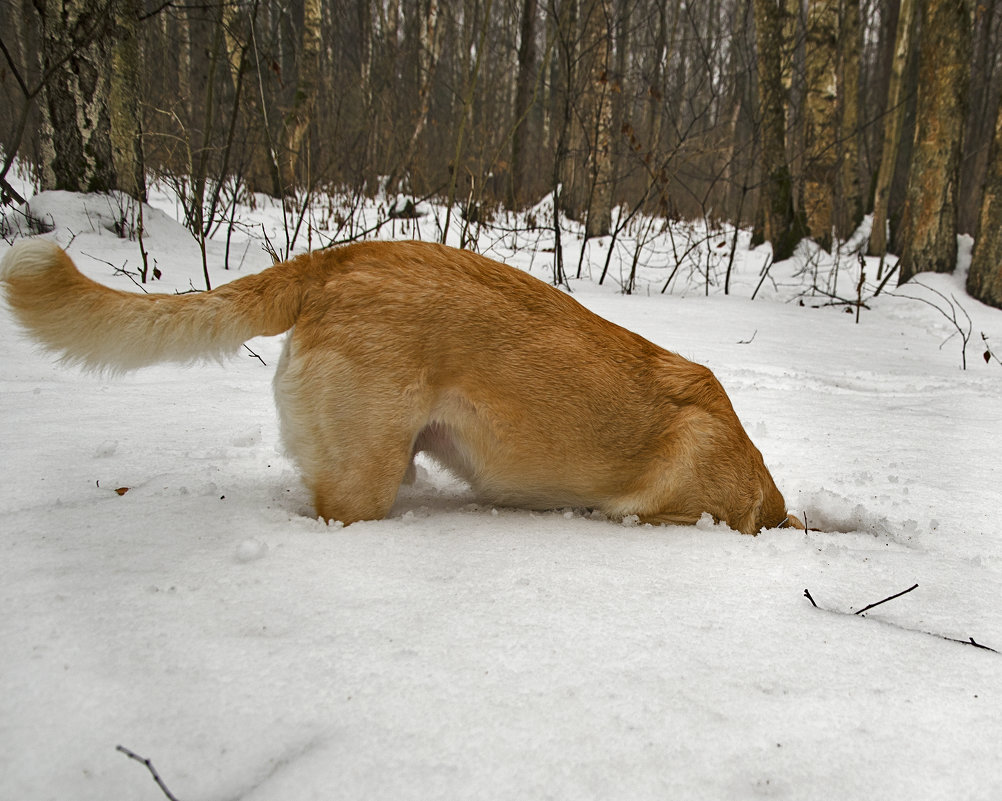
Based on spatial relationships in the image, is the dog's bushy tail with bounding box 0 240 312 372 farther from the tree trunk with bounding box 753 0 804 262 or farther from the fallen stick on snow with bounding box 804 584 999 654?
the tree trunk with bounding box 753 0 804 262

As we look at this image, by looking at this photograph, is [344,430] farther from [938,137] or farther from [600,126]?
[600,126]

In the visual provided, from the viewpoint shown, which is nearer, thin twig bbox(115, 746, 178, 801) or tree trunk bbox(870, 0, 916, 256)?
thin twig bbox(115, 746, 178, 801)

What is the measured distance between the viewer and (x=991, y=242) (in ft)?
22.0

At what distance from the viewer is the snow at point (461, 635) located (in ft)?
3.66

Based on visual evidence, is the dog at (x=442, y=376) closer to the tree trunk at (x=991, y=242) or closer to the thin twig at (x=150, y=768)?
the thin twig at (x=150, y=768)

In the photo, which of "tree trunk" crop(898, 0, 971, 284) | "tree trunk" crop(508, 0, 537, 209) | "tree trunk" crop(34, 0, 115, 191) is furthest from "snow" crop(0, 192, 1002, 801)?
"tree trunk" crop(508, 0, 537, 209)

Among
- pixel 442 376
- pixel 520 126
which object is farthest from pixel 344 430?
pixel 520 126

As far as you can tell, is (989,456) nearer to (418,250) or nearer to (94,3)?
(418,250)

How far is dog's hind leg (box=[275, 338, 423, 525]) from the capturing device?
201cm

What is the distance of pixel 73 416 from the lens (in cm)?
285

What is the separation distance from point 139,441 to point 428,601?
1673 mm

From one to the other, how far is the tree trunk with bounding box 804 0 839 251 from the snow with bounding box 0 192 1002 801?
924 centimetres

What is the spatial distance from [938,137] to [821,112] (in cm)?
442

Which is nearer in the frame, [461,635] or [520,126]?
[461,635]
